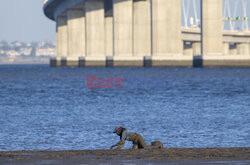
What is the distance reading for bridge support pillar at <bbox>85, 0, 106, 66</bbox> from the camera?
403ft

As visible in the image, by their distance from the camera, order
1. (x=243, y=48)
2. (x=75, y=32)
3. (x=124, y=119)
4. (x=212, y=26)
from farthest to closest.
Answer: (x=243, y=48) → (x=75, y=32) → (x=212, y=26) → (x=124, y=119)

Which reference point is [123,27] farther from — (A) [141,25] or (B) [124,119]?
(B) [124,119]

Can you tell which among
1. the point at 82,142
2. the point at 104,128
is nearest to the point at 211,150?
the point at 82,142

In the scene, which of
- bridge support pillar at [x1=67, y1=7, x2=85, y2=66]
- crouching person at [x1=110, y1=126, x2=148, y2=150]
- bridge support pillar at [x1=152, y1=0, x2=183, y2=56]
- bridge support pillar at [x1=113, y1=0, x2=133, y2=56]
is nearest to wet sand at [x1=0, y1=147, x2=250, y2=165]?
crouching person at [x1=110, y1=126, x2=148, y2=150]

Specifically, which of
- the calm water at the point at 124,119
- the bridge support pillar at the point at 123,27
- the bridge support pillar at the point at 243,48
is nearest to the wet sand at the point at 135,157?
the calm water at the point at 124,119

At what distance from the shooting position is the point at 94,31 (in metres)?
125

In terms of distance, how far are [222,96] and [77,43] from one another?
96493 mm

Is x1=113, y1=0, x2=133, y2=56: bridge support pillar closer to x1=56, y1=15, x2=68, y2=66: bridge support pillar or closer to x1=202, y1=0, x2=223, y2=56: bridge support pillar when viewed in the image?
x1=202, y1=0, x2=223, y2=56: bridge support pillar

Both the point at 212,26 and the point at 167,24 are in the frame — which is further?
the point at 167,24

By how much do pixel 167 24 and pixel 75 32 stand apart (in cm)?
4108

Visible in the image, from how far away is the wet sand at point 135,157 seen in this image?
49.7 feet

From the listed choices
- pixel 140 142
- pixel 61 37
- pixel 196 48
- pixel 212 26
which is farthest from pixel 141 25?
pixel 140 142

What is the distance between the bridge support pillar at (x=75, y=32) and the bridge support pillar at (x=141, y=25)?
81.5ft

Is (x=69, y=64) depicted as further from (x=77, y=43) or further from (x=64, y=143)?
(x=64, y=143)
